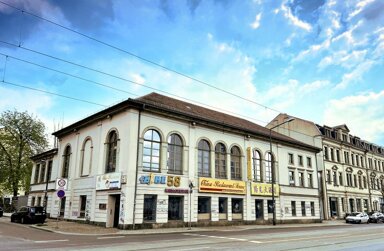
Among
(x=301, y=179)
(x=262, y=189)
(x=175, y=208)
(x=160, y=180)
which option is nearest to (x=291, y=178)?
(x=301, y=179)

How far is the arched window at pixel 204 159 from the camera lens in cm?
2845

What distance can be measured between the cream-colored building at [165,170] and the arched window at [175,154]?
0.08 meters

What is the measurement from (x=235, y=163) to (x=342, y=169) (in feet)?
91.4

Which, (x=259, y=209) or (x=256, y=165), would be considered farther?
(x=256, y=165)

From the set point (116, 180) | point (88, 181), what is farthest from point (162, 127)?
point (88, 181)

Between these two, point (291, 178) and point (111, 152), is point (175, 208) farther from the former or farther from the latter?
point (291, 178)

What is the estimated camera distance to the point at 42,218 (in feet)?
88.3

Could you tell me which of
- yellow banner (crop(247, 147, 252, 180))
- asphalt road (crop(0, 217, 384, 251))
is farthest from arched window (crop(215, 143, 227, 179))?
asphalt road (crop(0, 217, 384, 251))

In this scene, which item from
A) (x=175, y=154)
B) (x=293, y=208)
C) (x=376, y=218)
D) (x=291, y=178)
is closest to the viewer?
(x=175, y=154)

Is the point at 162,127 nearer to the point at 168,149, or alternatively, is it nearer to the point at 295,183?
the point at 168,149

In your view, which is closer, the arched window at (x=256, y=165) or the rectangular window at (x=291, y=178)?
the arched window at (x=256, y=165)

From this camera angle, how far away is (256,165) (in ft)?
110

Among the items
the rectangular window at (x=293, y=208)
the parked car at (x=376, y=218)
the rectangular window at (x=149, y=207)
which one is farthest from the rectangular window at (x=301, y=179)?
the rectangular window at (x=149, y=207)

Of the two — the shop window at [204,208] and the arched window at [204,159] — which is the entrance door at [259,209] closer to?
the shop window at [204,208]
